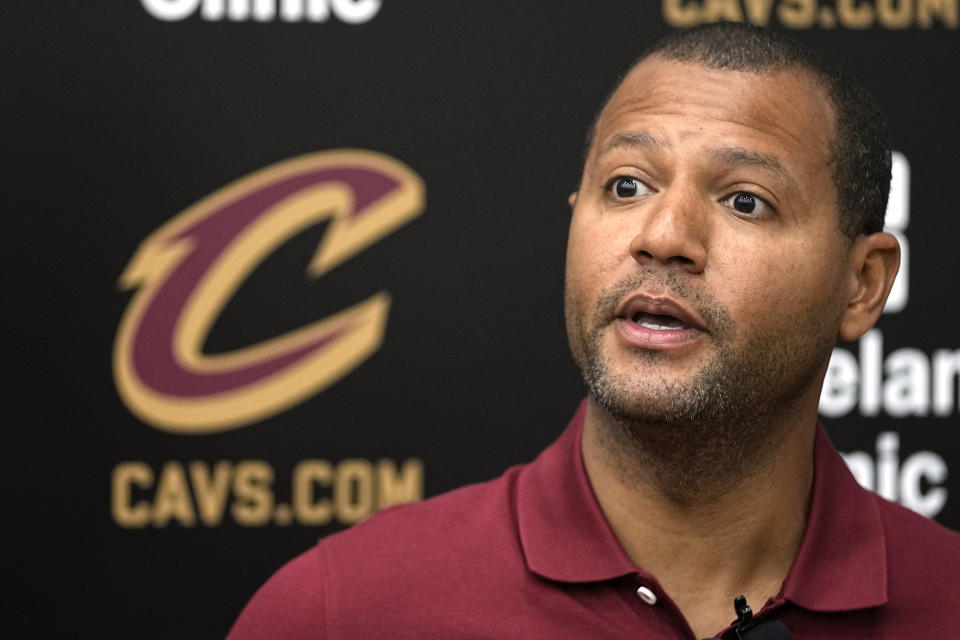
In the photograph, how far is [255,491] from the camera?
6.77 feet

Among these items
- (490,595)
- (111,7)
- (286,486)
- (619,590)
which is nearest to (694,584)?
(619,590)

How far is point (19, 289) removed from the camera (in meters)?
2.04

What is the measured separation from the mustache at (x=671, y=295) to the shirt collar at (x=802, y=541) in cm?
20

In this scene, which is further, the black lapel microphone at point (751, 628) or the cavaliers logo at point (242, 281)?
the cavaliers logo at point (242, 281)

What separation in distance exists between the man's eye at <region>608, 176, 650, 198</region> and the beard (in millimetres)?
106

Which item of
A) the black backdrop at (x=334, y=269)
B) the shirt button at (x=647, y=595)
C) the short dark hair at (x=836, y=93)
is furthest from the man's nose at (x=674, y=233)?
the black backdrop at (x=334, y=269)

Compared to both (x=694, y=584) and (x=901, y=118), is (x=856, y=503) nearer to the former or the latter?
(x=694, y=584)

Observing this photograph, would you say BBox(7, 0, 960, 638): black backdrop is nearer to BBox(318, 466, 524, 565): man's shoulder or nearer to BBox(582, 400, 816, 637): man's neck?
BBox(318, 466, 524, 565): man's shoulder

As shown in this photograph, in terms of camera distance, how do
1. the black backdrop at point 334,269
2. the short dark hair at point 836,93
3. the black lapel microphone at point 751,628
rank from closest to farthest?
1. the black lapel microphone at point 751,628
2. the short dark hair at point 836,93
3. the black backdrop at point 334,269

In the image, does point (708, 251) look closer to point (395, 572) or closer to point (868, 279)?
point (868, 279)

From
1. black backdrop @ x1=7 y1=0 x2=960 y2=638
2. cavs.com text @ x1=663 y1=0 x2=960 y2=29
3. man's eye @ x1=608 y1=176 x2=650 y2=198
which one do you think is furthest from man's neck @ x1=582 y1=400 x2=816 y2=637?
cavs.com text @ x1=663 y1=0 x2=960 y2=29

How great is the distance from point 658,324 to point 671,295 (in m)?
0.04

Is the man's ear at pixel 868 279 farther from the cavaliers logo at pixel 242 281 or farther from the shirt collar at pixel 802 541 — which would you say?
the cavaliers logo at pixel 242 281

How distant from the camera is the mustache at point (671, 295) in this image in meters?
1.26
